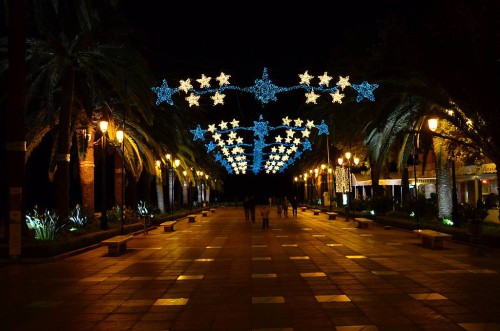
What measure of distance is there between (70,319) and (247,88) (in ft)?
53.5

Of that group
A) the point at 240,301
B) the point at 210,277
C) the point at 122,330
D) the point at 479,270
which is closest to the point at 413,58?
the point at 479,270

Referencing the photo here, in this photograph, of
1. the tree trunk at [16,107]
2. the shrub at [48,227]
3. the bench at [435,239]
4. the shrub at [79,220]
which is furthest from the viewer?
the shrub at [79,220]

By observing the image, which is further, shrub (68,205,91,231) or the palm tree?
shrub (68,205,91,231)

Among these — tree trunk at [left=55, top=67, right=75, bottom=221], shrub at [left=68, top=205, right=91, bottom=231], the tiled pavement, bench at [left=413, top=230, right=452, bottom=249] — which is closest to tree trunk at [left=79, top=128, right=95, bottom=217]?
shrub at [left=68, top=205, right=91, bottom=231]

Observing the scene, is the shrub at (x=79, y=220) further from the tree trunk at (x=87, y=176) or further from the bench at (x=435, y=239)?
the bench at (x=435, y=239)

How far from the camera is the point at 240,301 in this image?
372 inches

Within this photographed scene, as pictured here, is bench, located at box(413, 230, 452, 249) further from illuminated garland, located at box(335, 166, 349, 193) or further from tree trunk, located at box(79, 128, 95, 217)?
illuminated garland, located at box(335, 166, 349, 193)

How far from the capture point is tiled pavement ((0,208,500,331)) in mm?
7926

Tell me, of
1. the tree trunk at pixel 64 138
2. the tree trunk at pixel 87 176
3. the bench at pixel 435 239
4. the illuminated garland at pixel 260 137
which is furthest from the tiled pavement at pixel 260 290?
the illuminated garland at pixel 260 137

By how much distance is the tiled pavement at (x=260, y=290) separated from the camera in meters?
7.93

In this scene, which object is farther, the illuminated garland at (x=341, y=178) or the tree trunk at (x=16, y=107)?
the illuminated garland at (x=341, y=178)

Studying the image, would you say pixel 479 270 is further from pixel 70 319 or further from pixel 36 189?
pixel 36 189

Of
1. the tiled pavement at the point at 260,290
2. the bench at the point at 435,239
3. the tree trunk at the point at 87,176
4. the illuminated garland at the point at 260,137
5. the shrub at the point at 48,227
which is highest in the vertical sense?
the illuminated garland at the point at 260,137

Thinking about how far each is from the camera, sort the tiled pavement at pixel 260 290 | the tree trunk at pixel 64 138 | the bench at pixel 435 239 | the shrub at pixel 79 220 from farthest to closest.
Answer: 1. the shrub at pixel 79 220
2. the tree trunk at pixel 64 138
3. the bench at pixel 435 239
4. the tiled pavement at pixel 260 290
